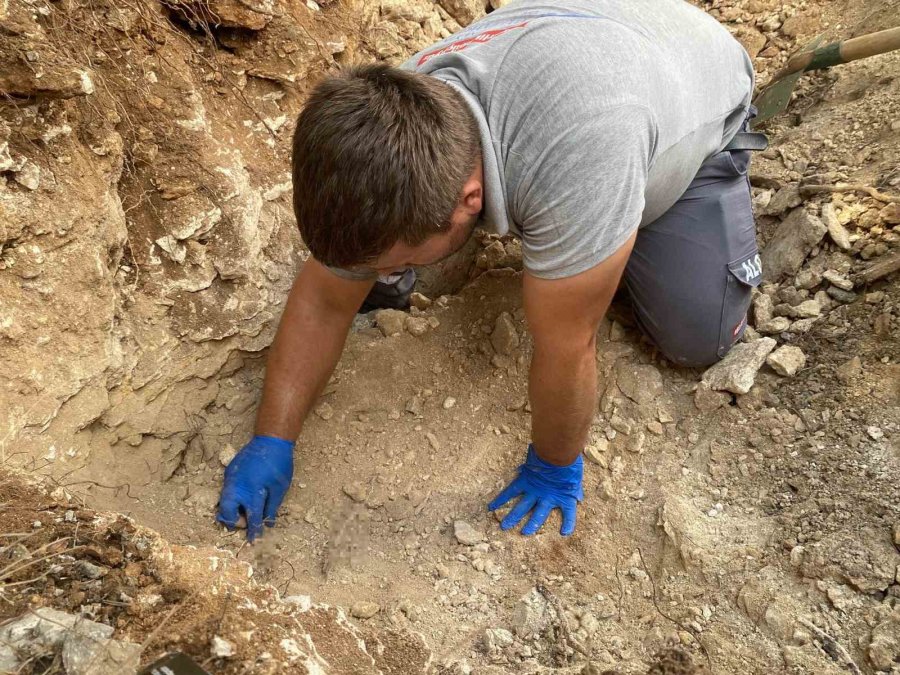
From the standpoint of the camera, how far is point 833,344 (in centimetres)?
207

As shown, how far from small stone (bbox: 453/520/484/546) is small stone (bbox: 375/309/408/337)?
2.34 ft

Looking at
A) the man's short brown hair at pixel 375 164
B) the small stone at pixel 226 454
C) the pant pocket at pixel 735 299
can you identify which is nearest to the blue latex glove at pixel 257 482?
the small stone at pixel 226 454

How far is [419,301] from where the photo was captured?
92.8 inches

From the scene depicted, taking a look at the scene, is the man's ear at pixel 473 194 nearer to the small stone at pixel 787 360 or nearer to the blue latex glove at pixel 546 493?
the blue latex glove at pixel 546 493

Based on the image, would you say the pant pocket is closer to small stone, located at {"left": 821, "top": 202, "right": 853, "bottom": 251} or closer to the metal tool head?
small stone, located at {"left": 821, "top": 202, "right": 853, "bottom": 251}

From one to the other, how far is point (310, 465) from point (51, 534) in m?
0.92

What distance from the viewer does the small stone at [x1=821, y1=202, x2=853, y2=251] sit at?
2.21 meters

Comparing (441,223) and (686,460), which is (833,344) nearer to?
(686,460)

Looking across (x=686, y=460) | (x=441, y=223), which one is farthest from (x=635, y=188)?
(x=686, y=460)

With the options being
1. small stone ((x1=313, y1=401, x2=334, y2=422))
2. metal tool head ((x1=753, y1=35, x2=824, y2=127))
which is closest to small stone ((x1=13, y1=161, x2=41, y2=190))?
small stone ((x1=313, y1=401, x2=334, y2=422))

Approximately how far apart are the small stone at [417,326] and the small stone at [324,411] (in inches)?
15.5

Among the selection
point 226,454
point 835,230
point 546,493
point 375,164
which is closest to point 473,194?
point 375,164

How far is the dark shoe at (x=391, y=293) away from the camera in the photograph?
7.98 feet

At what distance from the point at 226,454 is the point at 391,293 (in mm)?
877
